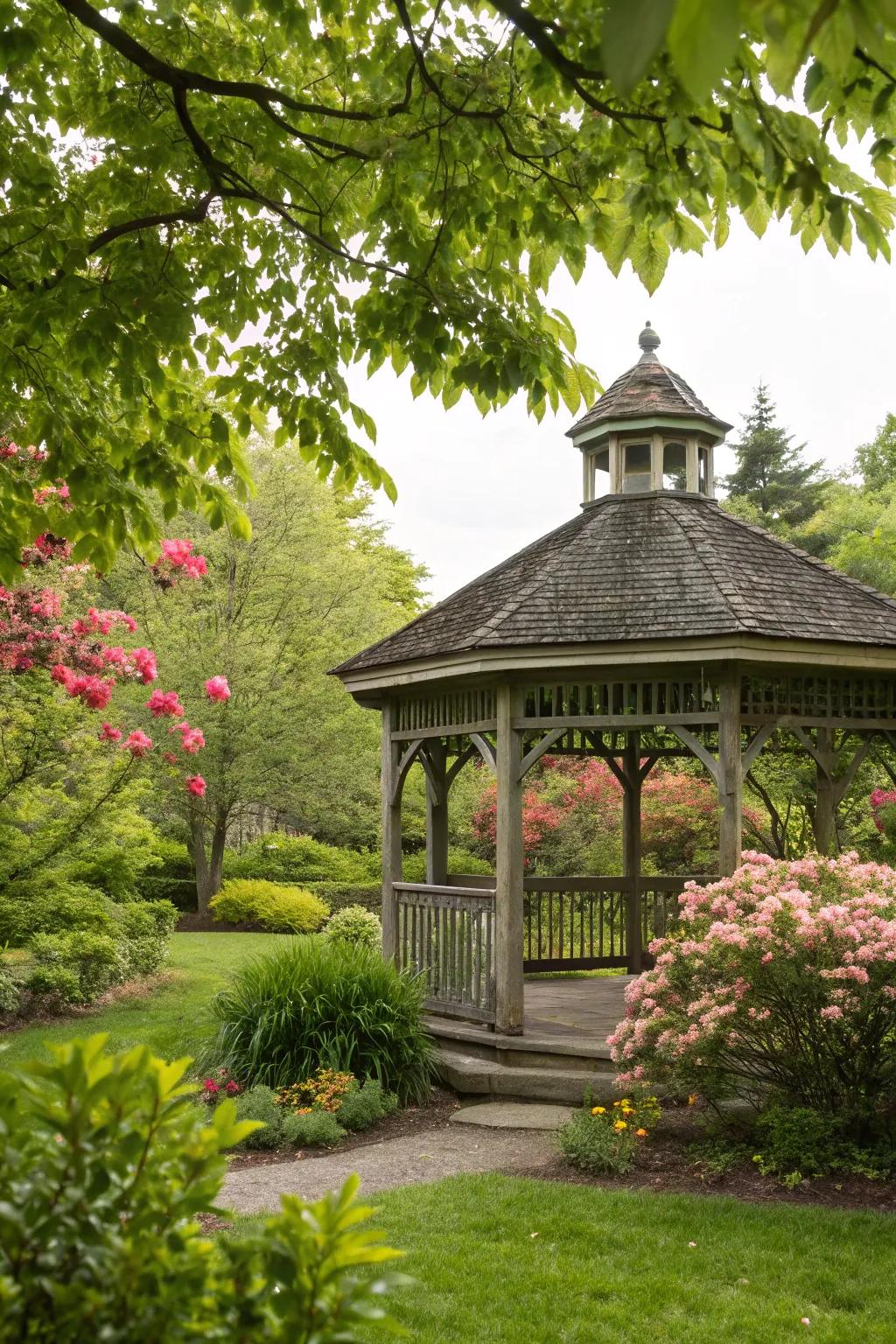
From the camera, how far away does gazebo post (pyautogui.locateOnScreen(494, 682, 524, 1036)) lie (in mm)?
9406

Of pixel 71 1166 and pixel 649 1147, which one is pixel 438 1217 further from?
pixel 71 1166

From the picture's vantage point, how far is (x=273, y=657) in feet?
71.5

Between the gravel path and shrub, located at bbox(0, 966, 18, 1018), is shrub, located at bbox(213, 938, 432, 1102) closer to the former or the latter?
the gravel path

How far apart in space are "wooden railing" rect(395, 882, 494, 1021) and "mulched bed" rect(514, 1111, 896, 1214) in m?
2.50

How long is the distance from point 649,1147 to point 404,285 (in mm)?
5298

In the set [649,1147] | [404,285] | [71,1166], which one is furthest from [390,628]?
[71,1166]

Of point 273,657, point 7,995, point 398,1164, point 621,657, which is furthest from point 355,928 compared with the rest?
point 273,657

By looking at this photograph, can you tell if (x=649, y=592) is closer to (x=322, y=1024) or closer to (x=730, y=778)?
(x=730, y=778)

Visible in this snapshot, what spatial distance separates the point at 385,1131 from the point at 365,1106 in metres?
0.22

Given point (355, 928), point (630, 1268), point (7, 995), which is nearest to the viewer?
point (630, 1268)

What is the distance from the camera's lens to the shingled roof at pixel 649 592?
909cm

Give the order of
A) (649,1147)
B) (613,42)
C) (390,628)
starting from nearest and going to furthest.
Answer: (613,42) → (649,1147) → (390,628)

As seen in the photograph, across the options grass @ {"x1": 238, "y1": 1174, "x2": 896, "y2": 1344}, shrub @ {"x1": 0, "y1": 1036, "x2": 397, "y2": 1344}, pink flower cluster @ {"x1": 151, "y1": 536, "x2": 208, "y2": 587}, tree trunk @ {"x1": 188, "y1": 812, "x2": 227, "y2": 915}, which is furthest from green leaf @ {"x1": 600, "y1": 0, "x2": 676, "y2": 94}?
tree trunk @ {"x1": 188, "y1": 812, "x2": 227, "y2": 915}

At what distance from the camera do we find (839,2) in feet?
5.07
